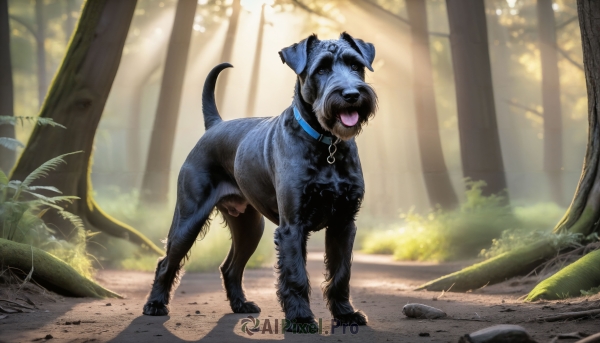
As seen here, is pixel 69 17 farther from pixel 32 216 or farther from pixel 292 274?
pixel 292 274

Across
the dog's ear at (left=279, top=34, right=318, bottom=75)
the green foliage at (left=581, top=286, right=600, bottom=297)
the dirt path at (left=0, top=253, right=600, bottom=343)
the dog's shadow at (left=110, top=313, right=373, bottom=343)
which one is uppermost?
the dog's ear at (left=279, top=34, right=318, bottom=75)

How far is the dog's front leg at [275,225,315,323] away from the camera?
406 cm

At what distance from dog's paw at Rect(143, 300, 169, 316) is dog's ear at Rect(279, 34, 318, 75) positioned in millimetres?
2461

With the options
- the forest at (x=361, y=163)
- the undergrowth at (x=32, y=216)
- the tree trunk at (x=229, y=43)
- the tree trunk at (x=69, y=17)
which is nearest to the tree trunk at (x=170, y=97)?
the forest at (x=361, y=163)

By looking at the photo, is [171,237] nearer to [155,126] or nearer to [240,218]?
[240,218]

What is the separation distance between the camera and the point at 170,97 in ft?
47.3

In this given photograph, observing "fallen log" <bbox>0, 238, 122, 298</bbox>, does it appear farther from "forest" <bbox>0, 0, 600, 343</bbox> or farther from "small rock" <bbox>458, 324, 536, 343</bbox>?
"small rock" <bbox>458, 324, 536, 343</bbox>

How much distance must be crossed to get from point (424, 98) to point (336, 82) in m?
10.7

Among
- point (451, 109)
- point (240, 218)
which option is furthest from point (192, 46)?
point (240, 218)

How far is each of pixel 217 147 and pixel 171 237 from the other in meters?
0.94

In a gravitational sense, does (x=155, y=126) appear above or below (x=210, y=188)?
above

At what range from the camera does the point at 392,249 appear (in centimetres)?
1471

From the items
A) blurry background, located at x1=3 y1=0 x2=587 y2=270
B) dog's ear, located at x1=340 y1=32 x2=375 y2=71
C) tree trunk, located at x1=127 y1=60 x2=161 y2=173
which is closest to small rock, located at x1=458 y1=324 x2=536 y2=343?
dog's ear, located at x1=340 y1=32 x2=375 y2=71

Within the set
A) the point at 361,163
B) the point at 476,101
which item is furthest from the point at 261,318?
the point at 476,101
